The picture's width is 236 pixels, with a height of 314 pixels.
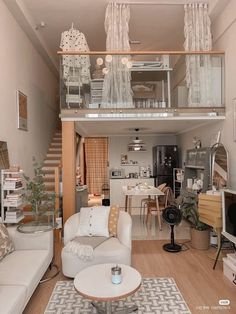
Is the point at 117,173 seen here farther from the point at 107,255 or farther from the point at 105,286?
the point at 105,286

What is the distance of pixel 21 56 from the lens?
4.96 metres

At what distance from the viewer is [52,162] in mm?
6527

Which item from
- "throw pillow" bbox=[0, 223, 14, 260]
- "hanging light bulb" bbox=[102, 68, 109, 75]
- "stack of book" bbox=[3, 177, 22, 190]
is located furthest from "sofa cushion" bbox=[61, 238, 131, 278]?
"hanging light bulb" bbox=[102, 68, 109, 75]

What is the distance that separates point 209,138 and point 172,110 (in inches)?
48.2

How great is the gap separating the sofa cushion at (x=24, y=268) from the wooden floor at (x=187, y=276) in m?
0.26

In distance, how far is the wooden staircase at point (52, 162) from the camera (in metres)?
5.69

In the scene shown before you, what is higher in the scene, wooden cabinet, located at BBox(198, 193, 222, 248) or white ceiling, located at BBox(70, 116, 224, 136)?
white ceiling, located at BBox(70, 116, 224, 136)

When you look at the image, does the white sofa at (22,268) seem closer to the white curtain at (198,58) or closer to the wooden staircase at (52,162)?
the wooden staircase at (52,162)

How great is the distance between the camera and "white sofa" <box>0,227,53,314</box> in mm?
2027

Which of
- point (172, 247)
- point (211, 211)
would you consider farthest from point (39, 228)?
point (211, 211)

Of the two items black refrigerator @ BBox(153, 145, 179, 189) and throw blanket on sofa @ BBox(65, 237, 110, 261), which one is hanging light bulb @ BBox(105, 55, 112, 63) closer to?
throw blanket on sofa @ BBox(65, 237, 110, 261)

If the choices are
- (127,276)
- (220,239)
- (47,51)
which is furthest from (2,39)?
(220,239)

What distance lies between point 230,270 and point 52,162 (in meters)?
4.77

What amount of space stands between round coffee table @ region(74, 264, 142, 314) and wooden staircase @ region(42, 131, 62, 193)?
10.3 feet
